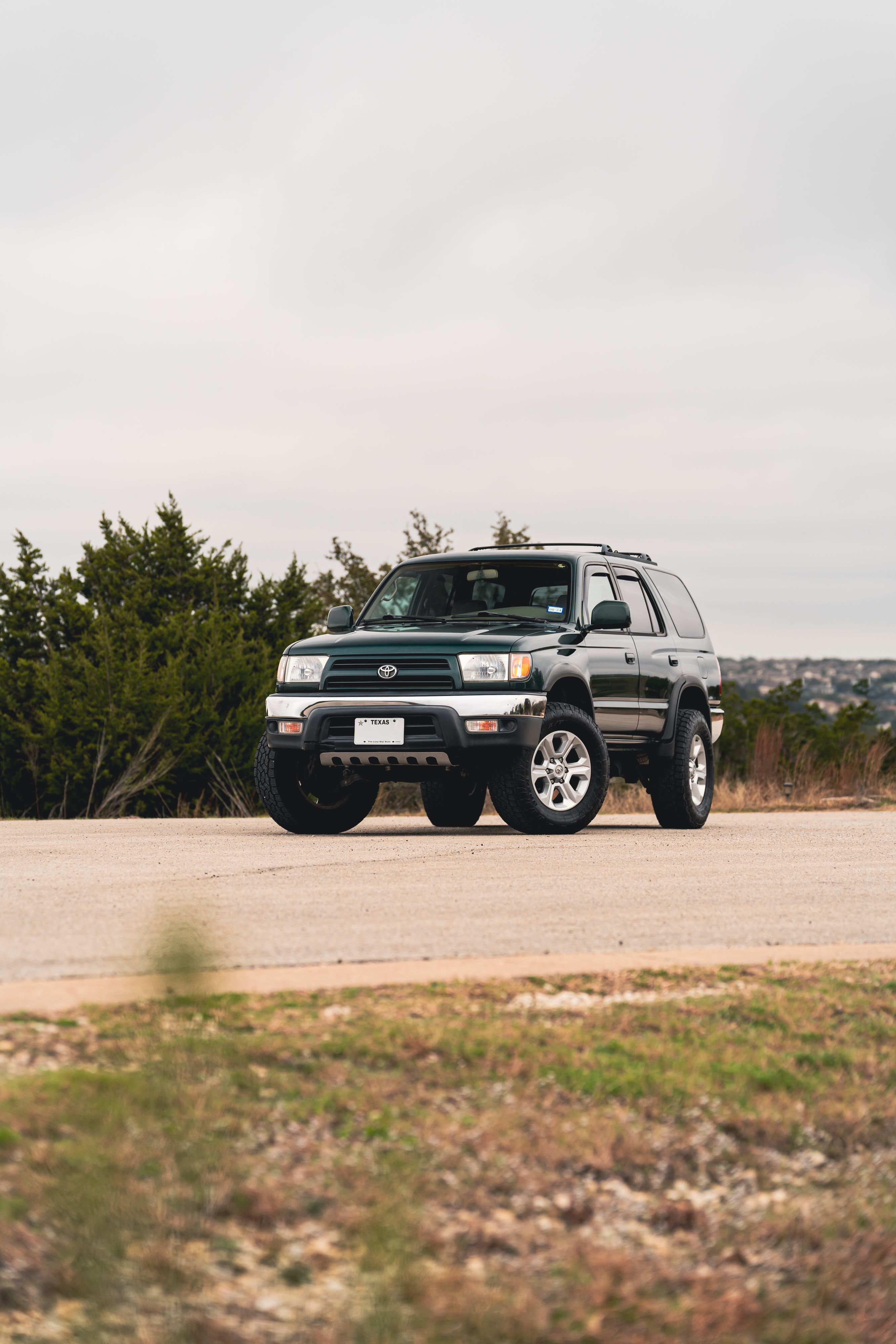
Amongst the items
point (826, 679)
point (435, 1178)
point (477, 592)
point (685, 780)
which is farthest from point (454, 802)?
point (826, 679)

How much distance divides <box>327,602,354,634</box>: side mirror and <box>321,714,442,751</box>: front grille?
119 cm

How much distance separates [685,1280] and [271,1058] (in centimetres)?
129

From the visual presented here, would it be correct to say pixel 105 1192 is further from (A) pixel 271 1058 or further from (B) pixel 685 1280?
(B) pixel 685 1280

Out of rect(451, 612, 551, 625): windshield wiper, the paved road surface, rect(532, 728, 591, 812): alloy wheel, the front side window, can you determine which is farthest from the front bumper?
the front side window

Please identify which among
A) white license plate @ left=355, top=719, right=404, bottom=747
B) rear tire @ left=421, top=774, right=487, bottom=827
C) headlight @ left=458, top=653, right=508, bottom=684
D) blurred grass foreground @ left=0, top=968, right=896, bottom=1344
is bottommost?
blurred grass foreground @ left=0, top=968, right=896, bottom=1344

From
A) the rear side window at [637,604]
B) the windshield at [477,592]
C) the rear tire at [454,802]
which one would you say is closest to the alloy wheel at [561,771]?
the windshield at [477,592]

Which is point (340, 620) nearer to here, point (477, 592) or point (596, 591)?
point (477, 592)

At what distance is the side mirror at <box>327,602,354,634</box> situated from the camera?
13375 mm

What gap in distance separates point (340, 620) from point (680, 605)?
3545 millimetres

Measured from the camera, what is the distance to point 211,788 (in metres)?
20.5

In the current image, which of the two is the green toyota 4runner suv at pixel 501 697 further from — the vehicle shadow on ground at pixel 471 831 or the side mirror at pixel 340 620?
the vehicle shadow on ground at pixel 471 831

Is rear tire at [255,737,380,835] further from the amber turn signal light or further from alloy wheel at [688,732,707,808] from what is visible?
alloy wheel at [688,732,707,808]

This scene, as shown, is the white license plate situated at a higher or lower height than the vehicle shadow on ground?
higher

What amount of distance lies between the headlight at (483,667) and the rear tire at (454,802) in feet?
9.79
